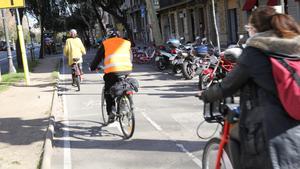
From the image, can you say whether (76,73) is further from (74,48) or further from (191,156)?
(191,156)

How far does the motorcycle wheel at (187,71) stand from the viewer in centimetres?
1587

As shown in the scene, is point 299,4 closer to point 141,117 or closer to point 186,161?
point 141,117

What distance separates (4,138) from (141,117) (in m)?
2.56

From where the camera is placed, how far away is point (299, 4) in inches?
885

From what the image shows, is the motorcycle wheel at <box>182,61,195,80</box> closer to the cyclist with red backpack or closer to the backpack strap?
the cyclist with red backpack

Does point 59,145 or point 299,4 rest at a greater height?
point 299,4

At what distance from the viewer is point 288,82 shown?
11.0ft

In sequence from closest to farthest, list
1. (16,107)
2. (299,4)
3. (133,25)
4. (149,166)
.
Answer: (149,166)
(16,107)
(299,4)
(133,25)

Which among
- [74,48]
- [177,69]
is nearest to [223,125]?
[74,48]

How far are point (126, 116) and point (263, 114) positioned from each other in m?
4.78

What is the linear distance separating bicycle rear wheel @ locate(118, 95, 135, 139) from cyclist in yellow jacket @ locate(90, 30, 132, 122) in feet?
1.42

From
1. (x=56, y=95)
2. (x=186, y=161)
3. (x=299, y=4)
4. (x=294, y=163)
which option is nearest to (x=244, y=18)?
(x=299, y=4)

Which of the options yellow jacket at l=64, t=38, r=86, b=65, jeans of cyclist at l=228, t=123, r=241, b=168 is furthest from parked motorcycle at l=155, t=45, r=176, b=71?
jeans of cyclist at l=228, t=123, r=241, b=168

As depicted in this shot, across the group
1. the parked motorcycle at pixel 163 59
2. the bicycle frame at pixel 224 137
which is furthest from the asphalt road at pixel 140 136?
the parked motorcycle at pixel 163 59
